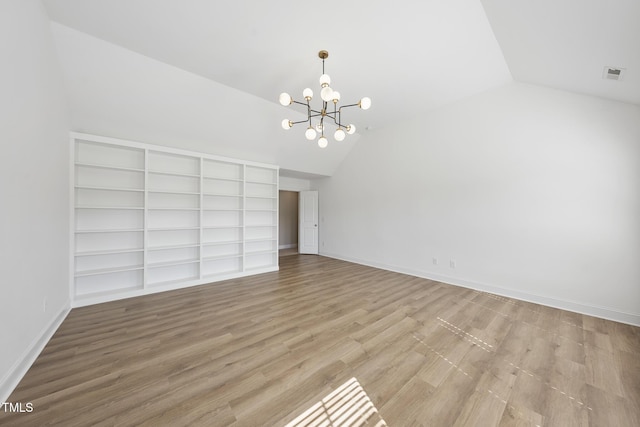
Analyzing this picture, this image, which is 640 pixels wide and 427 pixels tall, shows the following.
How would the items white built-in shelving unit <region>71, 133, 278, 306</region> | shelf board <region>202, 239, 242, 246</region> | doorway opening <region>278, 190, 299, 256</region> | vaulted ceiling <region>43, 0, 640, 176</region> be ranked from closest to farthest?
vaulted ceiling <region>43, 0, 640, 176</region>
white built-in shelving unit <region>71, 133, 278, 306</region>
shelf board <region>202, 239, 242, 246</region>
doorway opening <region>278, 190, 299, 256</region>

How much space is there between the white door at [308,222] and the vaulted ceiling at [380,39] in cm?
413

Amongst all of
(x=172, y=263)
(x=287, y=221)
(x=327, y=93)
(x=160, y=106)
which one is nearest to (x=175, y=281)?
(x=172, y=263)

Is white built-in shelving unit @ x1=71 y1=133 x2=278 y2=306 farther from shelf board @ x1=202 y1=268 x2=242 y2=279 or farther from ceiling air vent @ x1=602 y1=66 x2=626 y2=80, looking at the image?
ceiling air vent @ x1=602 y1=66 x2=626 y2=80

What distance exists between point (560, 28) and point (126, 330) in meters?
5.55

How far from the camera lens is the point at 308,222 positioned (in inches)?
295

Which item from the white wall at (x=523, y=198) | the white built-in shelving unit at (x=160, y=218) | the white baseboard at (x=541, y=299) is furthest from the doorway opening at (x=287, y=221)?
the white baseboard at (x=541, y=299)

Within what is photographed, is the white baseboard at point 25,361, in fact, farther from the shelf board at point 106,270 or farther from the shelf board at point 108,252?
the shelf board at point 108,252

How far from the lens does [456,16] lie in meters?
2.46

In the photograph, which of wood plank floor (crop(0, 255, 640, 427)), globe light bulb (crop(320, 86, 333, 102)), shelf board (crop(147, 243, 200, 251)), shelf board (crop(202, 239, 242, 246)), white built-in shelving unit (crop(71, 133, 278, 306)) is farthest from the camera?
shelf board (crop(202, 239, 242, 246))

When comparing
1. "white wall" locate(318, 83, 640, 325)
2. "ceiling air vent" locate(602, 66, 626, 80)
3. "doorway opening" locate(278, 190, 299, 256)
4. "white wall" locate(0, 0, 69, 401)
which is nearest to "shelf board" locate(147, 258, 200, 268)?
"white wall" locate(0, 0, 69, 401)

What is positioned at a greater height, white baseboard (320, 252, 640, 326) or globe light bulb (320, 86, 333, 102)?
globe light bulb (320, 86, 333, 102)

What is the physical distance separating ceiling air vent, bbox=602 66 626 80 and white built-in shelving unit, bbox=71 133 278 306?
511 centimetres

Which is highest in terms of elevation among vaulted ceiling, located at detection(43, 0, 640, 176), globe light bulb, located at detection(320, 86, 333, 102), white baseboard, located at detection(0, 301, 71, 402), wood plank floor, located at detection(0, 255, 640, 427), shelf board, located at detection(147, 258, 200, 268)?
vaulted ceiling, located at detection(43, 0, 640, 176)

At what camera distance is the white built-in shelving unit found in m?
3.40
